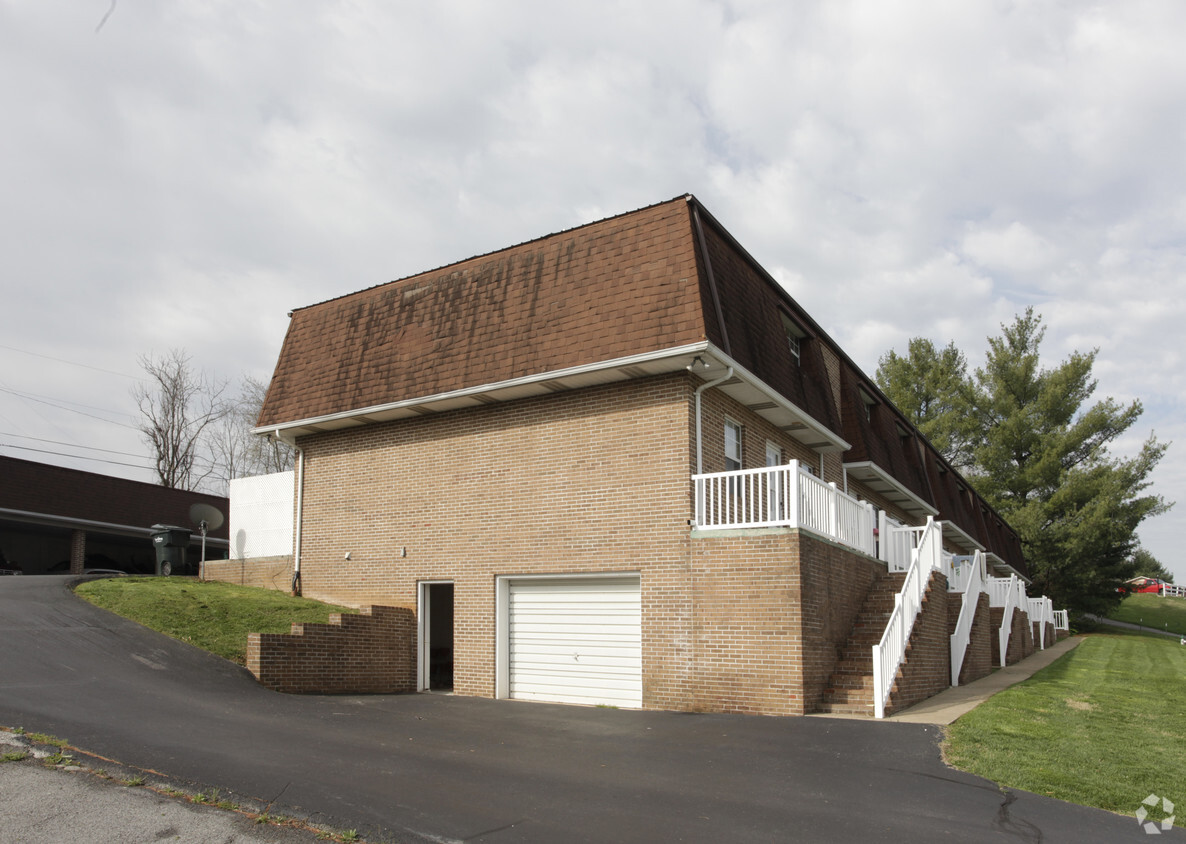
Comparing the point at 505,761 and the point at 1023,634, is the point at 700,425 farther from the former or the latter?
the point at 1023,634

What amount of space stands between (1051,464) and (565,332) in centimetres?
3797

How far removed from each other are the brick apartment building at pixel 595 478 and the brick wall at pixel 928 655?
8 cm

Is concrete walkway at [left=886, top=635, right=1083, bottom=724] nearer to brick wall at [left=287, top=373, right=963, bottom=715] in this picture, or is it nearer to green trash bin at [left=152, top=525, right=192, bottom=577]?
brick wall at [left=287, top=373, right=963, bottom=715]

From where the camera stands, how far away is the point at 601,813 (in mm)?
6754

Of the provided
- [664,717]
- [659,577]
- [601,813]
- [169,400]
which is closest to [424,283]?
[659,577]

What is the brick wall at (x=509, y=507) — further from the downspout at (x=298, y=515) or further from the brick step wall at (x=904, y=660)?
the brick step wall at (x=904, y=660)

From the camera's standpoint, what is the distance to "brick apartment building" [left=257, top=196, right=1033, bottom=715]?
497 inches

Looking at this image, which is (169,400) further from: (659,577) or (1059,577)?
(1059,577)

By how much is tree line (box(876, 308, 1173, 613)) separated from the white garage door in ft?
117

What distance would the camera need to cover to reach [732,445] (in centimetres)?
1520

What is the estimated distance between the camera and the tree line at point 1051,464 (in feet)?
140

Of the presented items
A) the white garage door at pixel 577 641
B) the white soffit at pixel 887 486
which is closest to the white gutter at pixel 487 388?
the white garage door at pixel 577 641

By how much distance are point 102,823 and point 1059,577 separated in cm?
4688

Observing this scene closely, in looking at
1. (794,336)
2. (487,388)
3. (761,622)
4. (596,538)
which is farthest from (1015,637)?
(487,388)
